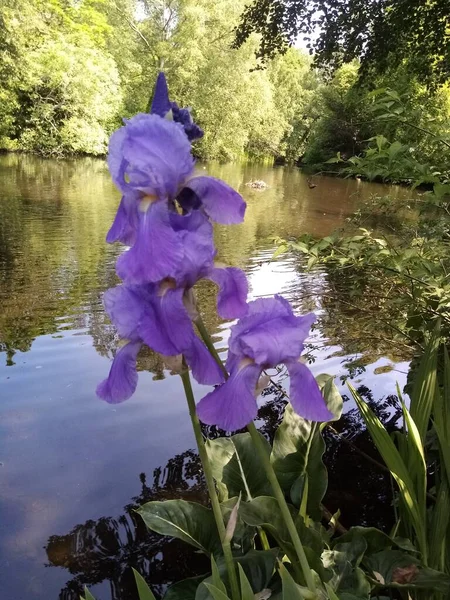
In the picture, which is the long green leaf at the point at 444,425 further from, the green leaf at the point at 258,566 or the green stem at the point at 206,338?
the green stem at the point at 206,338

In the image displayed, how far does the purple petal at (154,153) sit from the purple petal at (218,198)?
48mm

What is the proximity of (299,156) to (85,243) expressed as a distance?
3297 cm

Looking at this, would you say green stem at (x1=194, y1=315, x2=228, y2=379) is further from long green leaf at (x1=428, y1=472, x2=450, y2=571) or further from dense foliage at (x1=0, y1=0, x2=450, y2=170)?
dense foliage at (x1=0, y1=0, x2=450, y2=170)

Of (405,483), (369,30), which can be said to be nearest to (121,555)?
(405,483)

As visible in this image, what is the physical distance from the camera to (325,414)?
89 cm

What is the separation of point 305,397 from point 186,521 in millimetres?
871

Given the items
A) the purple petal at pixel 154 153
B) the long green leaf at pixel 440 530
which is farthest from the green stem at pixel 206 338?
the long green leaf at pixel 440 530

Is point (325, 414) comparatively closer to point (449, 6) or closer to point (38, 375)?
point (38, 375)

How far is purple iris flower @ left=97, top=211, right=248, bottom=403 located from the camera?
0.80 m

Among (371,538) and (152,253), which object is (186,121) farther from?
(371,538)

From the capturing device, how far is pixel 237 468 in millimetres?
1709

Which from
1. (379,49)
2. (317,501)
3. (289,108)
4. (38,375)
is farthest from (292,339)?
(289,108)

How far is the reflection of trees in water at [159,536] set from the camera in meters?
2.18

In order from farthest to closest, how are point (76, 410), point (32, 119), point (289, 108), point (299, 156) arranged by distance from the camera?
point (299, 156) → point (289, 108) → point (32, 119) → point (76, 410)
